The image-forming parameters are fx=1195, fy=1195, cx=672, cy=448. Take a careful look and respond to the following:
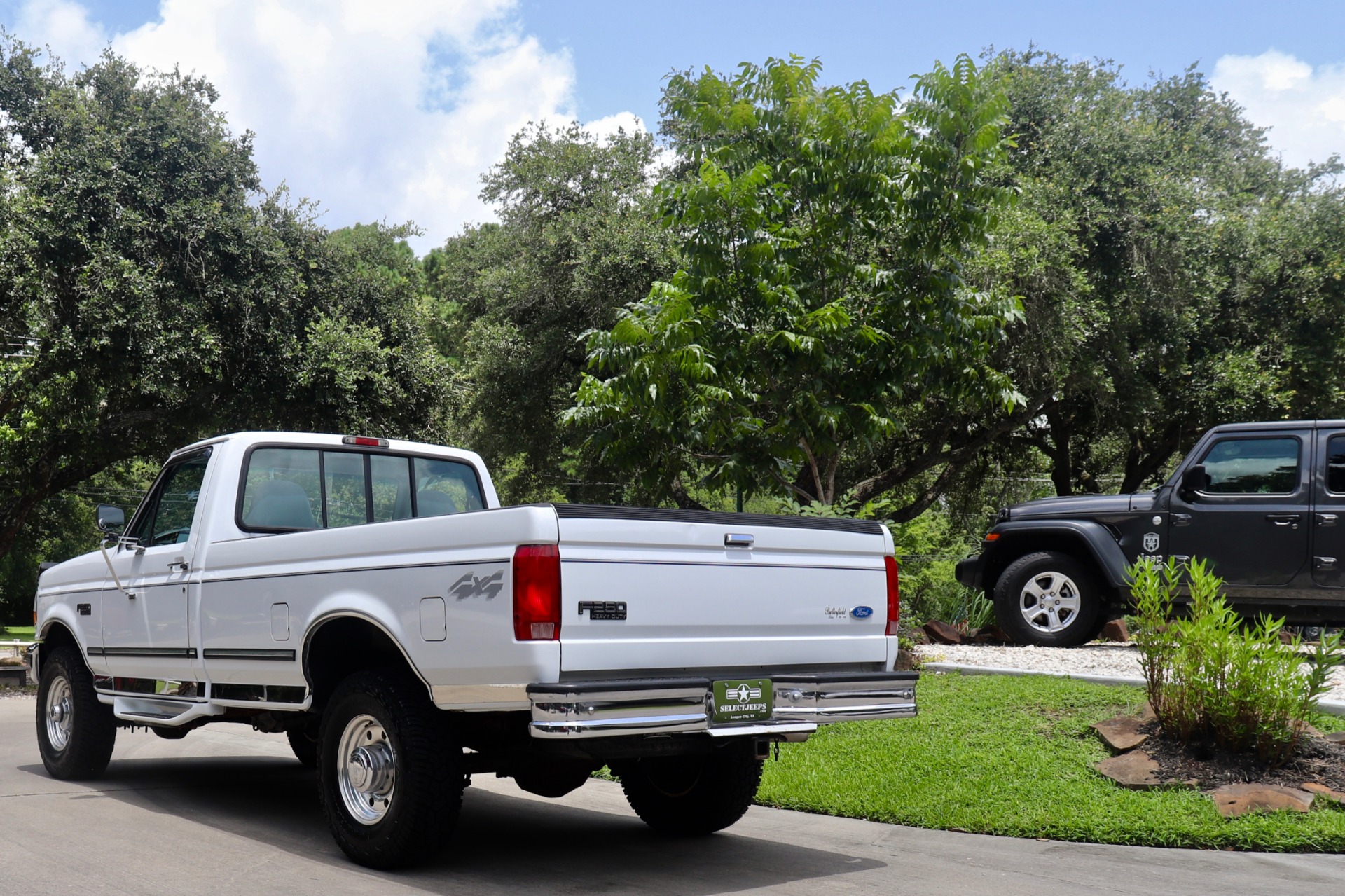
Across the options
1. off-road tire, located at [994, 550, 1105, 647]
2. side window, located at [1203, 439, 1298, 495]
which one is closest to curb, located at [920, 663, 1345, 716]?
off-road tire, located at [994, 550, 1105, 647]

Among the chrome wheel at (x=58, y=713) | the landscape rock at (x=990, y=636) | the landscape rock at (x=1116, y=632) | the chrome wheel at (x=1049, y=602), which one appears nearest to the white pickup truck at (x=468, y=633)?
the chrome wheel at (x=58, y=713)

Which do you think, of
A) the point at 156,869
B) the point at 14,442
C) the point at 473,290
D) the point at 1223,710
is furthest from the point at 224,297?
the point at 1223,710

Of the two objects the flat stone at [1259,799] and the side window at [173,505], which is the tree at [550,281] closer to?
the side window at [173,505]

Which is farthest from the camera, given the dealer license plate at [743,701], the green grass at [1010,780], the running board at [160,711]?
the running board at [160,711]

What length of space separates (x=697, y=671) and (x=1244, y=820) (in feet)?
10.8

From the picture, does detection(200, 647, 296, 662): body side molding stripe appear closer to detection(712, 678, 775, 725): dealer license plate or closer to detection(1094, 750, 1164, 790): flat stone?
detection(712, 678, 775, 725): dealer license plate

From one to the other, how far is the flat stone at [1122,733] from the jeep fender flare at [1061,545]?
9.84 ft

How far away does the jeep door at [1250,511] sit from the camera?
34.1 ft

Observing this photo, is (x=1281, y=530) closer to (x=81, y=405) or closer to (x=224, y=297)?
(x=224, y=297)

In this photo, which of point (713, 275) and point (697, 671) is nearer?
point (697, 671)

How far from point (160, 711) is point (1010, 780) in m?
5.10

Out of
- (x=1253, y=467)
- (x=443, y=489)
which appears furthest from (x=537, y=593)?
(x=1253, y=467)

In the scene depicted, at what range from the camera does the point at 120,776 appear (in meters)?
8.38

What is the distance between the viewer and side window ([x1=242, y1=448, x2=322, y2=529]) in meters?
6.88
